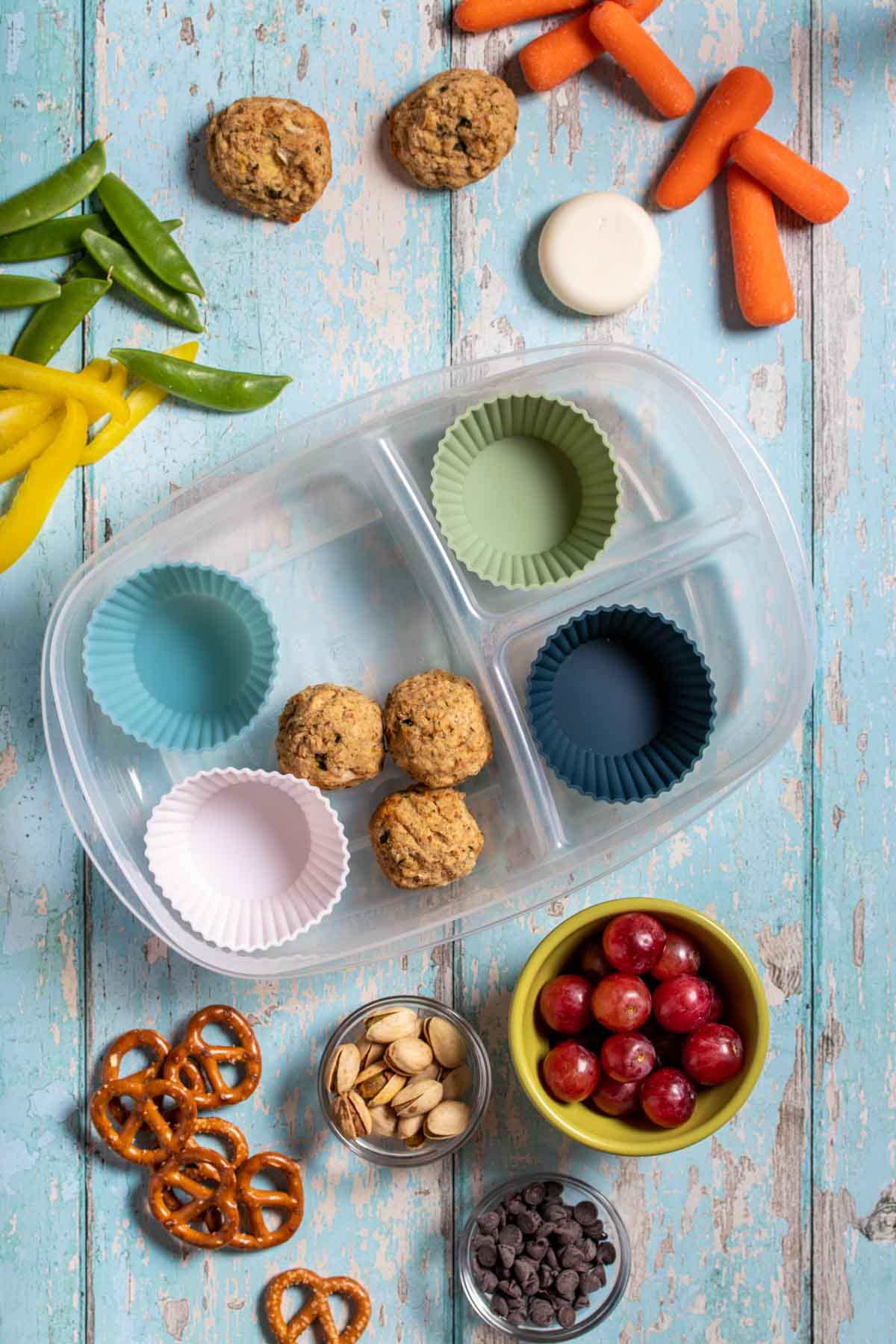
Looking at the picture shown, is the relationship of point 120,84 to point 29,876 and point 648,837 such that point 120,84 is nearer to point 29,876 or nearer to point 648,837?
point 29,876

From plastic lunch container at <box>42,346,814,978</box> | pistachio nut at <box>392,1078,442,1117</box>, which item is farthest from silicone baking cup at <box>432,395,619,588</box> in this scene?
pistachio nut at <box>392,1078,442,1117</box>

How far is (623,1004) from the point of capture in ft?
3.78

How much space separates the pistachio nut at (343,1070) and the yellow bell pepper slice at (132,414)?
2.35 ft

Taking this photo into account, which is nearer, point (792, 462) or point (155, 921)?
point (155, 921)

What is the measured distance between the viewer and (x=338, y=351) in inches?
51.5

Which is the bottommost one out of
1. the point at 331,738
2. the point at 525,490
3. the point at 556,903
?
the point at 556,903

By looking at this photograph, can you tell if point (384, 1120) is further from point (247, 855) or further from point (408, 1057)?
point (247, 855)

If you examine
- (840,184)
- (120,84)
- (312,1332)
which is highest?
(120,84)

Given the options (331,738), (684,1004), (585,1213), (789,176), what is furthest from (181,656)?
(789,176)

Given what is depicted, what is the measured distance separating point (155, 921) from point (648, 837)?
55 cm

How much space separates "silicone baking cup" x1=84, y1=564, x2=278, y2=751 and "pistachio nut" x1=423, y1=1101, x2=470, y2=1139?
47 centimetres

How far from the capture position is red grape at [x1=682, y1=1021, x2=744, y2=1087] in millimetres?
1156

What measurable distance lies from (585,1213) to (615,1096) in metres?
0.17

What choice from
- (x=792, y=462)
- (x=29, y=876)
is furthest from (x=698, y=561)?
(x=29, y=876)
